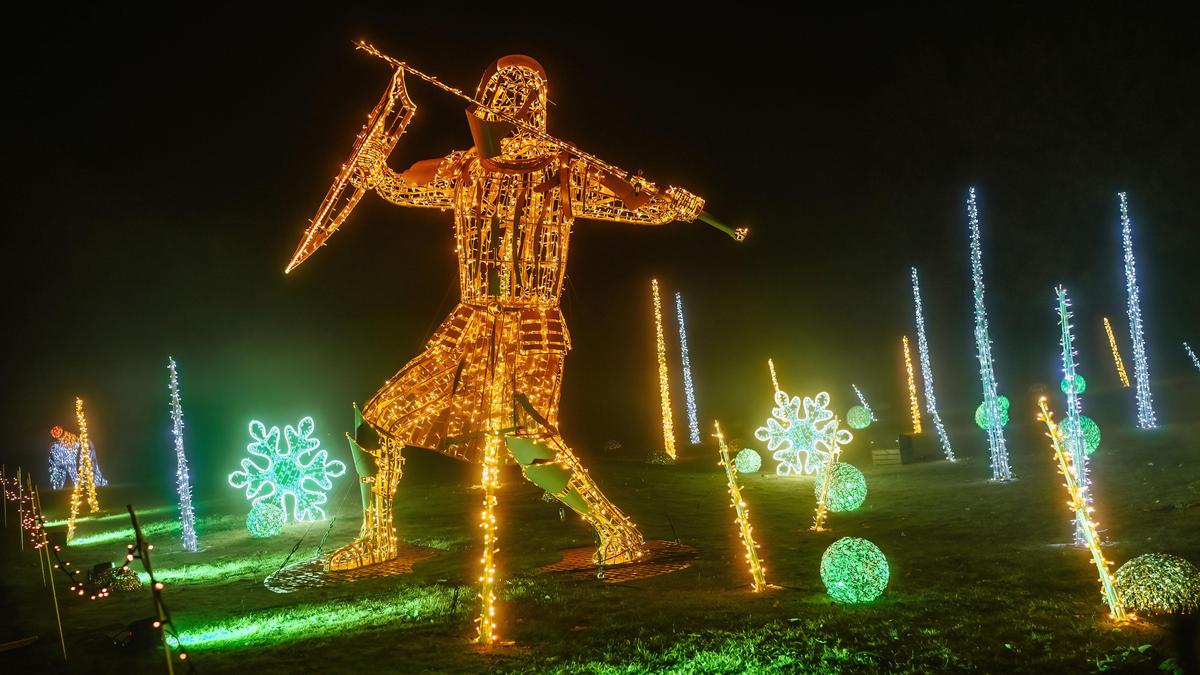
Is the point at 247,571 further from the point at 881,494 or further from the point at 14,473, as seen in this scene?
the point at 14,473

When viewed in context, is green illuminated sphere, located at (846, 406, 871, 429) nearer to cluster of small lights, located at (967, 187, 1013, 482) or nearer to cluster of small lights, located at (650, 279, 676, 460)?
cluster of small lights, located at (650, 279, 676, 460)

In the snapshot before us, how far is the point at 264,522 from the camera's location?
14625 millimetres

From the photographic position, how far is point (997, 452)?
15922 millimetres

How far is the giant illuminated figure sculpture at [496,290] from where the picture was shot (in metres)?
9.43

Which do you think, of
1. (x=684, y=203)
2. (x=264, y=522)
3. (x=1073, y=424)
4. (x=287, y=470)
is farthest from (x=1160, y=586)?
(x=287, y=470)

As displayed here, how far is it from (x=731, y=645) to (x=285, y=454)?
13286 millimetres

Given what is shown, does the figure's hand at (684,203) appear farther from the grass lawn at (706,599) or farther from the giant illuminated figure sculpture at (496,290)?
the grass lawn at (706,599)

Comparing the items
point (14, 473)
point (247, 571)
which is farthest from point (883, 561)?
point (14, 473)

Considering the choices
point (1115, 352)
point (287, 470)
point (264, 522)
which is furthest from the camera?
point (1115, 352)

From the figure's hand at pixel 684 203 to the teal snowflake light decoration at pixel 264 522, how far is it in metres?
10.4

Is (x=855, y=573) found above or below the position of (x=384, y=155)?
below

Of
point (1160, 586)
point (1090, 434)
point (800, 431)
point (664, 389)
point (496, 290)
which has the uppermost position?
point (496, 290)

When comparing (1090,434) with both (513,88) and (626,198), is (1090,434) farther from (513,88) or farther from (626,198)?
(513,88)

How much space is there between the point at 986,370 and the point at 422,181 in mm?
13065
